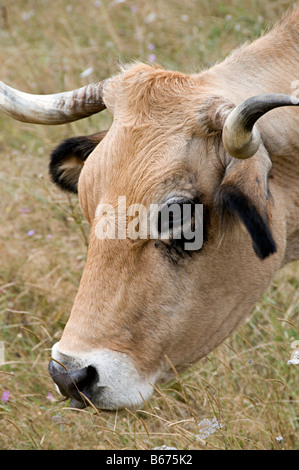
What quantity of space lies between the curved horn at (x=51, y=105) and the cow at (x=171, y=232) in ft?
1.36

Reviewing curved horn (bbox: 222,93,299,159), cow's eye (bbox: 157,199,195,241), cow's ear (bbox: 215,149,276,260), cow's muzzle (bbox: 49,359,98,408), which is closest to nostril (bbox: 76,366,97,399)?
cow's muzzle (bbox: 49,359,98,408)

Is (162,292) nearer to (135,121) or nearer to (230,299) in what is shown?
(230,299)

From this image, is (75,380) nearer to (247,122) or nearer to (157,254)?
(157,254)

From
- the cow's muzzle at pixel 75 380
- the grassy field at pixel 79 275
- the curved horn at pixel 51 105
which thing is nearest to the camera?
the cow's muzzle at pixel 75 380

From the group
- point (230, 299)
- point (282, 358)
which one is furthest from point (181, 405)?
point (230, 299)

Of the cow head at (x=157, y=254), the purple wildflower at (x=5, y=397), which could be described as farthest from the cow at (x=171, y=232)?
the purple wildflower at (x=5, y=397)

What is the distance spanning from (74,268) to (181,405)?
1.87 m

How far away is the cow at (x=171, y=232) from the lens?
11.1 ft

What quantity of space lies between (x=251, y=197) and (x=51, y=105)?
5.58ft

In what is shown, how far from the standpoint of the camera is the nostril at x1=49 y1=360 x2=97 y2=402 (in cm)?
334

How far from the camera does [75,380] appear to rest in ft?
10.9

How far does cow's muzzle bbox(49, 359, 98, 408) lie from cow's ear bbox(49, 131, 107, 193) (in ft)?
5.31

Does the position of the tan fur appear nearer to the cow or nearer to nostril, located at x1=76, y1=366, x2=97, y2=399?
the cow

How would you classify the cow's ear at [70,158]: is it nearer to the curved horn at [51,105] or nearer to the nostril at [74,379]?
the curved horn at [51,105]
